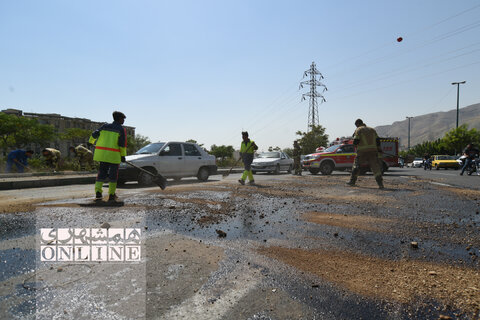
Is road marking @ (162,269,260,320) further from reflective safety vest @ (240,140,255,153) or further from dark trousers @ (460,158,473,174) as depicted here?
dark trousers @ (460,158,473,174)

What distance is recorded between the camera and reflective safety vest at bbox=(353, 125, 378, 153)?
8.30 metres

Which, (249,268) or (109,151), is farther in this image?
(109,151)

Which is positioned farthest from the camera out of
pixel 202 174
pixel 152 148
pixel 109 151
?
pixel 202 174

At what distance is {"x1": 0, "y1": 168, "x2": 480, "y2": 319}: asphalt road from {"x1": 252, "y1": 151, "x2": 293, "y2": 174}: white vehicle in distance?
1165 centimetres

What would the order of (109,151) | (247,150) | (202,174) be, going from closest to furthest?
(109,151) → (247,150) → (202,174)

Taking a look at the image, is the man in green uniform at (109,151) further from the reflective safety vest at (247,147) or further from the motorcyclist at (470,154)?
the motorcyclist at (470,154)

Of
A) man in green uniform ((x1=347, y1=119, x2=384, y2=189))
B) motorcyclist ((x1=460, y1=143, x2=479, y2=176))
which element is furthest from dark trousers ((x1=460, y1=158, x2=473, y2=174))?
man in green uniform ((x1=347, y1=119, x2=384, y2=189))

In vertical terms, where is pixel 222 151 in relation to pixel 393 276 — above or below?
above

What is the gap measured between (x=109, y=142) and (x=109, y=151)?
18 centimetres

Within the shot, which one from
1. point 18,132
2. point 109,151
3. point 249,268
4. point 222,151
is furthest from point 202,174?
point 222,151

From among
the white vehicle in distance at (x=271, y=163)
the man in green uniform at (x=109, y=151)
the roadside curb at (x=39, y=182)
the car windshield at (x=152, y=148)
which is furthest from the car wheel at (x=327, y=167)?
the man in green uniform at (x=109, y=151)

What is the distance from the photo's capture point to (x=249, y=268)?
2.39m

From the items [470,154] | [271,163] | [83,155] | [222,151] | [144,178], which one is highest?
[222,151]

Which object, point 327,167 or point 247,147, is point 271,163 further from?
point 247,147
